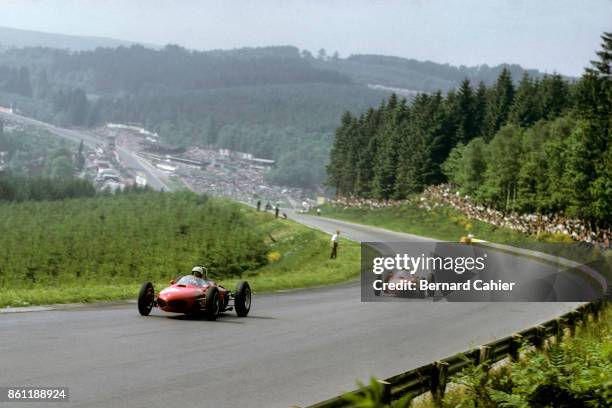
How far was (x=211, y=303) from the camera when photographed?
19.1 meters

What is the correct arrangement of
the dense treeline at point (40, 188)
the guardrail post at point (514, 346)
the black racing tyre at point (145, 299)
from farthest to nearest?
1. the dense treeline at point (40, 188)
2. the black racing tyre at point (145, 299)
3. the guardrail post at point (514, 346)

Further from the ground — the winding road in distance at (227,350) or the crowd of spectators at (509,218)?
the winding road in distance at (227,350)

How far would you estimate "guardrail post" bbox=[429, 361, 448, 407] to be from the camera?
10.2 meters

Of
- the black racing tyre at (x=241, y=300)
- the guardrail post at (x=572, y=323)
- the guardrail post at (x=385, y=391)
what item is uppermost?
the guardrail post at (x=385, y=391)

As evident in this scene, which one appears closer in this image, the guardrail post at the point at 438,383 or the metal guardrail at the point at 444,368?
the metal guardrail at the point at 444,368

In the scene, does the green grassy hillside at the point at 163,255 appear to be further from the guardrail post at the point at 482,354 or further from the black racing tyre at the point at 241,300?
the guardrail post at the point at 482,354

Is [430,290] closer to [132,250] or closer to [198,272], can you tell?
[198,272]

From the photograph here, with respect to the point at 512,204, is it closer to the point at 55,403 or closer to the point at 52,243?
the point at 52,243

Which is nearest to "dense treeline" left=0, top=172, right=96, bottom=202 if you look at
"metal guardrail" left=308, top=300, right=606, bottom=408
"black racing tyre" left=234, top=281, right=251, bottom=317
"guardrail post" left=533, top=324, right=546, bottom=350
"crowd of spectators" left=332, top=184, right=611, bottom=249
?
"crowd of spectators" left=332, top=184, right=611, bottom=249

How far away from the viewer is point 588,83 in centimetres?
Answer: 6869

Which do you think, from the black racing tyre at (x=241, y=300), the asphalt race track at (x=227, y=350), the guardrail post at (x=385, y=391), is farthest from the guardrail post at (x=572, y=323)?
the guardrail post at (x=385, y=391)

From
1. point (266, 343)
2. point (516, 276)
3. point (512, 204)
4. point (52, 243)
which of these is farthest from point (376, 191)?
point (266, 343)

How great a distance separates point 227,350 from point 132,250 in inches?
1457

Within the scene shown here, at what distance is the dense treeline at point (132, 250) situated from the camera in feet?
149
